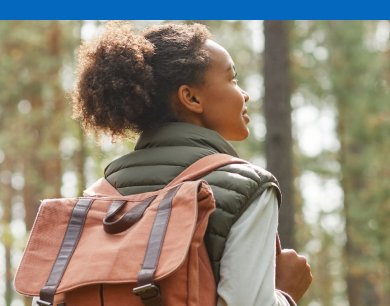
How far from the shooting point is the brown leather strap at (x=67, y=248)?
178 centimetres

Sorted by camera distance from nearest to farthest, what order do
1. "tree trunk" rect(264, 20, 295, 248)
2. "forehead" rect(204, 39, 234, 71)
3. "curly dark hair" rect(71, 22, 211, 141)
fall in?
"curly dark hair" rect(71, 22, 211, 141)
"forehead" rect(204, 39, 234, 71)
"tree trunk" rect(264, 20, 295, 248)

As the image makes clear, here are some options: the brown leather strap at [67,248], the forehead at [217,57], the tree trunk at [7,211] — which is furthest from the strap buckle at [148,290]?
the tree trunk at [7,211]

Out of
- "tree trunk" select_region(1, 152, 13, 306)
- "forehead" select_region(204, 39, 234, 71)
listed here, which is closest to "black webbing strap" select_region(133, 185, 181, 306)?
"forehead" select_region(204, 39, 234, 71)

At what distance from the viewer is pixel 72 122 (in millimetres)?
12500

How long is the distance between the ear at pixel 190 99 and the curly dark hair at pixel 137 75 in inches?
0.8

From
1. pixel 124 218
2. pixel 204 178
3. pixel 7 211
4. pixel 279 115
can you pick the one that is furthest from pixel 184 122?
pixel 7 211

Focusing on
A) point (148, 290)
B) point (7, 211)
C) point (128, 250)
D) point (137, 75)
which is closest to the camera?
point (148, 290)

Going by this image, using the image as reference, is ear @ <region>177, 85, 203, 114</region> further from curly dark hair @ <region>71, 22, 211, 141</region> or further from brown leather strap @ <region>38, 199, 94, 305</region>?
brown leather strap @ <region>38, 199, 94, 305</region>

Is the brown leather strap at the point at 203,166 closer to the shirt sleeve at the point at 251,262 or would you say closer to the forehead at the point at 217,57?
the shirt sleeve at the point at 251,262

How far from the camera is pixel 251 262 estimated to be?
1.71 meters

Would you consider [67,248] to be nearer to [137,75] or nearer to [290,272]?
[137,75]

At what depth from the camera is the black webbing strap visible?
1628 mm

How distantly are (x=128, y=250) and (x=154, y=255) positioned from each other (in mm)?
99

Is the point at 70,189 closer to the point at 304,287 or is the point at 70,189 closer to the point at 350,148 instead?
the point at 350,148
